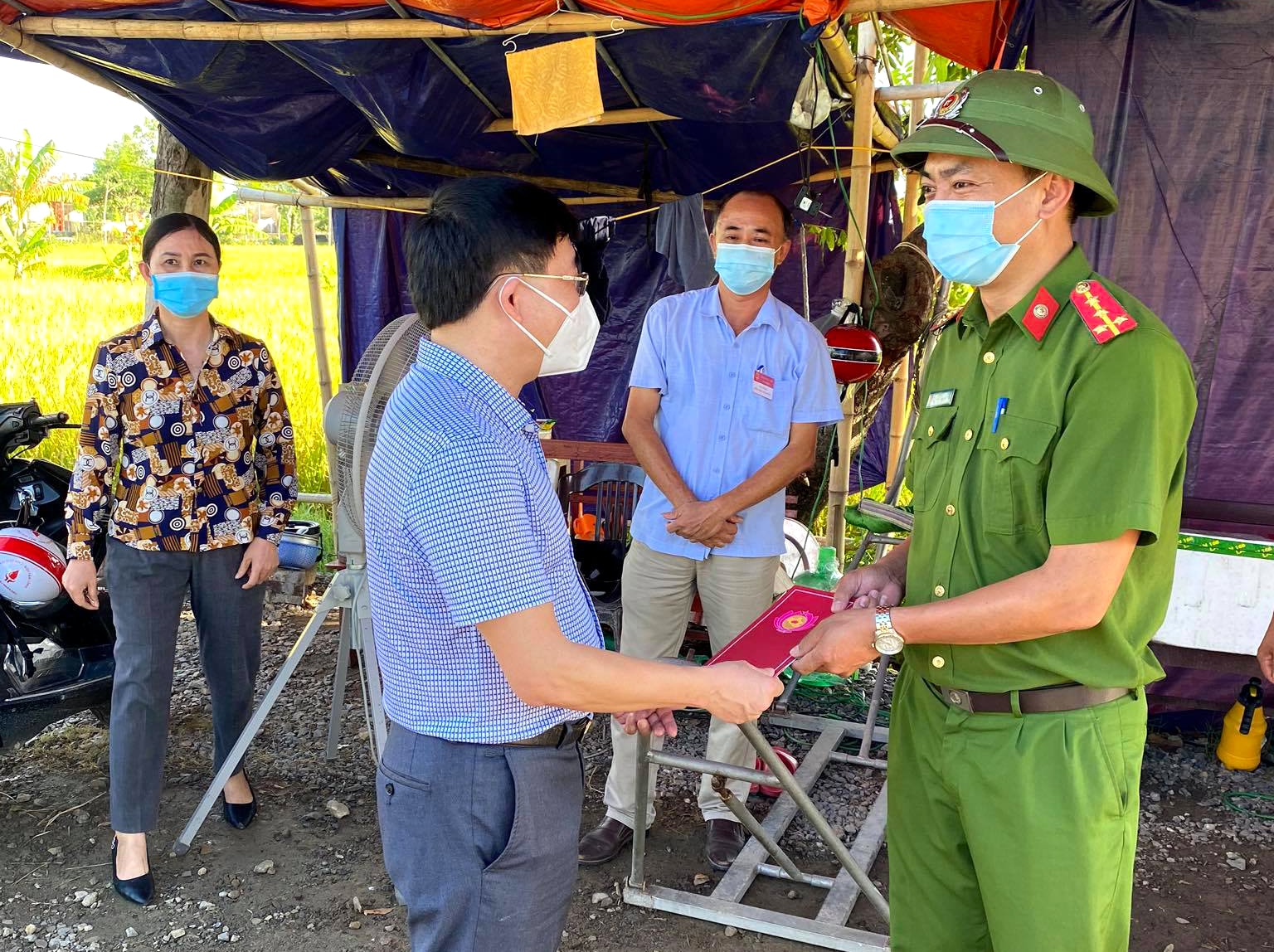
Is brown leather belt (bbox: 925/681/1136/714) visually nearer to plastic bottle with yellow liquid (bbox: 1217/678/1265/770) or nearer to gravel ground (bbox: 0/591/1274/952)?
gravel ground (bbox: 0/591/1274/952)

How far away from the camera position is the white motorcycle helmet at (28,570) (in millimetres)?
3479

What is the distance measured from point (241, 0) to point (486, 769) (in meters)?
2.76

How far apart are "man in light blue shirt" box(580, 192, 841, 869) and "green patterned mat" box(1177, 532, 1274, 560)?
4.46 ft

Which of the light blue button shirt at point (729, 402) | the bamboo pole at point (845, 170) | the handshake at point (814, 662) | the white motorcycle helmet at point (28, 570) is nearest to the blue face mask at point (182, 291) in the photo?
the white motorcycle helmet at point (28, 570)

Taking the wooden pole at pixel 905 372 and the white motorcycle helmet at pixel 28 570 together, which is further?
the wooden pole at pixel 905 372

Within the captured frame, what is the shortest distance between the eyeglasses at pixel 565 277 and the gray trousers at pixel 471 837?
76 centimetres

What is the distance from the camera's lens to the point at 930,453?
1.99 m

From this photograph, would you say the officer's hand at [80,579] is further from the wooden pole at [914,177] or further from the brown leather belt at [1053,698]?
the wooden pole at [914,177]

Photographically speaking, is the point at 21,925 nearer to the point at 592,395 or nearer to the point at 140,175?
the point at 592,395

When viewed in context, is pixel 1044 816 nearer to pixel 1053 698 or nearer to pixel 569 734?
pixel 1053 698

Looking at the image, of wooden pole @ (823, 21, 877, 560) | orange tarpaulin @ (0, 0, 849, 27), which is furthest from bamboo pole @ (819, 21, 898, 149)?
orange tarpaulin @ (0, 0, 849, 27)

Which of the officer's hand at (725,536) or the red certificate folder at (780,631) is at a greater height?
the red certificate folder at (780,631)

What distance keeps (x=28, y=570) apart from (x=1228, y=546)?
4.15 m

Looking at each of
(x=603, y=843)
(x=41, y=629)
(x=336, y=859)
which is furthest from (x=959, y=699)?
(x=41, y=629)
